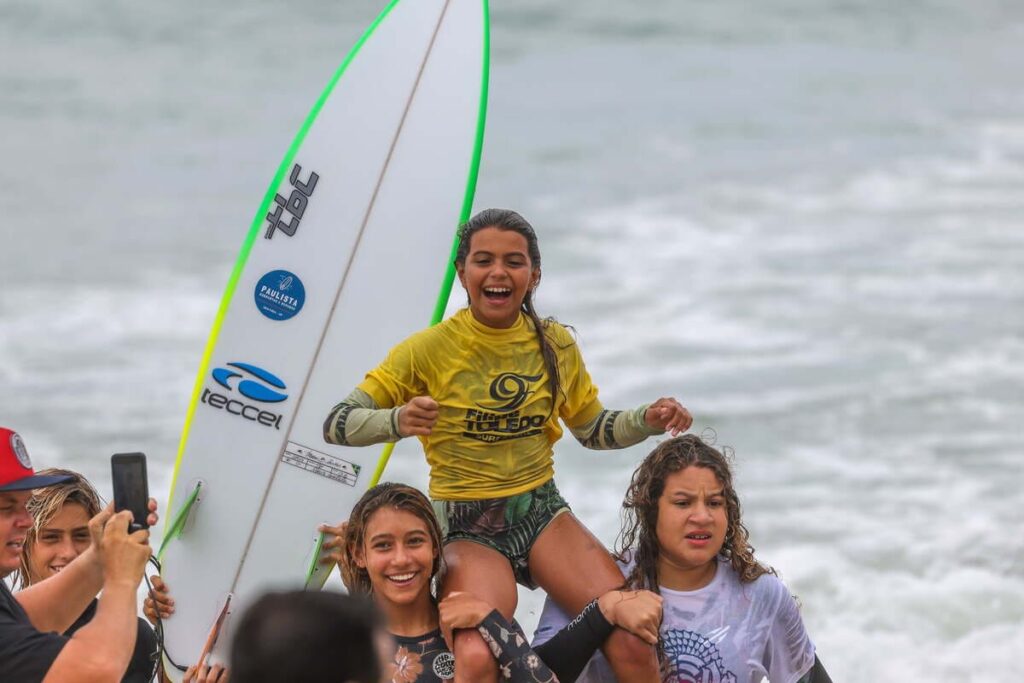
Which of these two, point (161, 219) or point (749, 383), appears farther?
point (161, 219)

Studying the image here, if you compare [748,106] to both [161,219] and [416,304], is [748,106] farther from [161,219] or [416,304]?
[416,304]

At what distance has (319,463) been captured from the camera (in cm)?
548

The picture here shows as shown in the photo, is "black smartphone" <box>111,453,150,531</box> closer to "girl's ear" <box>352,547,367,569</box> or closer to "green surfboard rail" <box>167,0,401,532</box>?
"girl's ear" <box>352,547,367,569</box>

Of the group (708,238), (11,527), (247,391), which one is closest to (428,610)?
(11,527)

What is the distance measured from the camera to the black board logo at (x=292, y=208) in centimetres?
565

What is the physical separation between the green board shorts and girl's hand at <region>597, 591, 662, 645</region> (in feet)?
1.26

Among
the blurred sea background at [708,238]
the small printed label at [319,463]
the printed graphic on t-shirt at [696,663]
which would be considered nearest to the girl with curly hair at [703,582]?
the printed graphic on t-shirt at [696,663]

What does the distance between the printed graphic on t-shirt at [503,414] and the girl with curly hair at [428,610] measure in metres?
0.30

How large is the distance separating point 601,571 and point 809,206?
13.2 m

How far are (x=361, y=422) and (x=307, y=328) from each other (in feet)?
6.22

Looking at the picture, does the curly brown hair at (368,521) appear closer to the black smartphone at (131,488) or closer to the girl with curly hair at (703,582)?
the girl with curly hair at (703,582)

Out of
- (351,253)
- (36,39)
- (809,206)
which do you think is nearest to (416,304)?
(351,253)

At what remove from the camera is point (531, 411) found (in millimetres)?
→ 3912

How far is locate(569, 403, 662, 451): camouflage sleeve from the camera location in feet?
12.9
